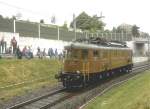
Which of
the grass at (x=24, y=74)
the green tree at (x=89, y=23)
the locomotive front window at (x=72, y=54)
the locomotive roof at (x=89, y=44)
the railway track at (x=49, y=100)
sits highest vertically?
the green tree at (x=89, y=23)

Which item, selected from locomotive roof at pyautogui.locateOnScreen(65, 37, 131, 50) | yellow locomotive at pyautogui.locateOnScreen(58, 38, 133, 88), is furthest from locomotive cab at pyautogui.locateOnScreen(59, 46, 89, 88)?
locomotive roof at pyautogui.locateOnScreen(65, 37, 131, 50)

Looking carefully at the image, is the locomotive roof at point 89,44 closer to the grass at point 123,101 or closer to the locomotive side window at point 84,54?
the locomotive side window at point 84,54

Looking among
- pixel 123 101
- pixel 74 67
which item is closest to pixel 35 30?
pixel 74 67

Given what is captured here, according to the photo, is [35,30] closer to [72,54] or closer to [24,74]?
[24,74]

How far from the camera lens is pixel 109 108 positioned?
19547mm

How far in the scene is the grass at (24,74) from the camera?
2731cm

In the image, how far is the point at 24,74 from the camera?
33750 mm

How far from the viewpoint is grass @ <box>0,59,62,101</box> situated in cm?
2731

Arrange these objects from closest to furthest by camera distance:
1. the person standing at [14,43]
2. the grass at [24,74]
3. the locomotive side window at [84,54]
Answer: the grass at [24,74], the locomotive side window at [84,54], the person standing at [14,43]

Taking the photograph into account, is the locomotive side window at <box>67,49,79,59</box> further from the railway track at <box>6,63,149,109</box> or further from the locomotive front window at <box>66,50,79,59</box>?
the railway track at <box>6,63,149,109</box>

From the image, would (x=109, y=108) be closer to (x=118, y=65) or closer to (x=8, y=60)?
(x=8, y=60)

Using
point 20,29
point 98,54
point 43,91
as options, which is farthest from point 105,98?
point 20,29

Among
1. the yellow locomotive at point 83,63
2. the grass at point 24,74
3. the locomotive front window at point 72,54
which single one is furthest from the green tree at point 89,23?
the locomotive front window at point 72,54

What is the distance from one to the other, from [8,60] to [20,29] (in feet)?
30.5
